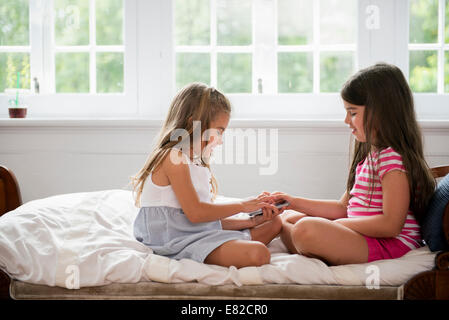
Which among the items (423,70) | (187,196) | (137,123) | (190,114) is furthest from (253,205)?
(423,70)

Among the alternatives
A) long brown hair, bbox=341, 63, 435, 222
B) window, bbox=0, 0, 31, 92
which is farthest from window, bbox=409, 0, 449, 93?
window, bbox=0, 0, 31, 92

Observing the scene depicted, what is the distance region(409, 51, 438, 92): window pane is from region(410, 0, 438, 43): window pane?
0.27ft

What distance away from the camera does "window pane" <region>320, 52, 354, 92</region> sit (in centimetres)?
252

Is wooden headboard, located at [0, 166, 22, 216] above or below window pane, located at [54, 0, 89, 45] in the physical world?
below

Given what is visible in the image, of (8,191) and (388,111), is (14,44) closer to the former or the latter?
(8,191)

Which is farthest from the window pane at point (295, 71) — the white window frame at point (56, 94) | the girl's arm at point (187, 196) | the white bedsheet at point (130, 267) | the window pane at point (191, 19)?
the white bedsheet at point (130, 267)

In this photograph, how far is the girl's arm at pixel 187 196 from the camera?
150 centimetres

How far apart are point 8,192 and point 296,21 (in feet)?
5.62

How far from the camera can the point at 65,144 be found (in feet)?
7.81

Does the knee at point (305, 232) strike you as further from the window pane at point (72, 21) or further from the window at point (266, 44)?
the window pane at point (72, 21)

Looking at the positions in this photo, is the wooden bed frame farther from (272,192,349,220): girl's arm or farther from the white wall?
the white wall
